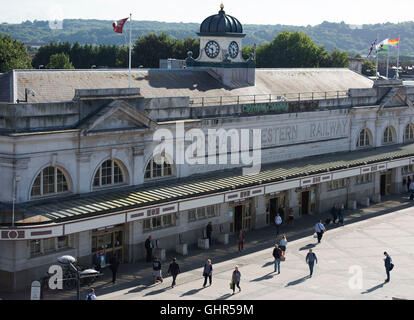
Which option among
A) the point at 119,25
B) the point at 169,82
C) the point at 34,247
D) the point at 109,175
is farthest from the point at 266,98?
the point at 34,247

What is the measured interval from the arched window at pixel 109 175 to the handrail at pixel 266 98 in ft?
27.1

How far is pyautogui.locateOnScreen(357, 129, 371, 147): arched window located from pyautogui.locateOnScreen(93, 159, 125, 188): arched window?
2497cm

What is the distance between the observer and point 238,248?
42.0m

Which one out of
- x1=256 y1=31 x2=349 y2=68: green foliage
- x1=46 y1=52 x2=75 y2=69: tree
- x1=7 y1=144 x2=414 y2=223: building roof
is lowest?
x1=7 y1=144 x2=414 y2=223: building roof

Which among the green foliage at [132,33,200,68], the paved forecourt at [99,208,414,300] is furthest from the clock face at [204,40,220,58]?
the green foliage at [132,33,200,68]

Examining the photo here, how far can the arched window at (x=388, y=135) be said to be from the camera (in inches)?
2436

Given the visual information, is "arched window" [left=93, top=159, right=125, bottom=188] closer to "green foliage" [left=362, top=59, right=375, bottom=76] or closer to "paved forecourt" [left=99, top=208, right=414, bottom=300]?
A: "paved forecourt" [left=99, top=208, right=414, bottom=300]

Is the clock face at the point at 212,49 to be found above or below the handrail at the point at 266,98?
above

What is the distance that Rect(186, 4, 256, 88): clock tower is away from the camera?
52.6 meters

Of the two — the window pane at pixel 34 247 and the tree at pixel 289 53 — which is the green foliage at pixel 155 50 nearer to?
the tree at pixel 289 53

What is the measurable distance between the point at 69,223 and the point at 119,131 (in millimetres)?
7236

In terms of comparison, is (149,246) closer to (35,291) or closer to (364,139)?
(35,291)

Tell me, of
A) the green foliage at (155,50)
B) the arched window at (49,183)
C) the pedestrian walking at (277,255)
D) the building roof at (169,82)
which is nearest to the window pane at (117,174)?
the arched window at (49,183)

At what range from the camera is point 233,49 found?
53.9m
